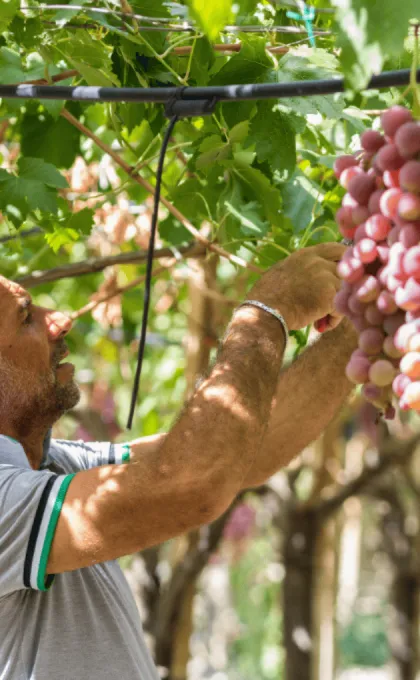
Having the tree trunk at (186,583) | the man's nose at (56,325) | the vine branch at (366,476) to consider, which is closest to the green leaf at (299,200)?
the man's nose at (56,325)

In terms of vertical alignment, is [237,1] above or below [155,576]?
above

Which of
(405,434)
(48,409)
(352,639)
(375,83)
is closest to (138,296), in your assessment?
(48,409)

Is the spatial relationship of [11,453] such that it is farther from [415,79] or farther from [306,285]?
[415,79]

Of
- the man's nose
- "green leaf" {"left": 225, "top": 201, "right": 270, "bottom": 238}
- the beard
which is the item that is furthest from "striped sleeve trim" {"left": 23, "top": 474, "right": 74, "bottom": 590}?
"green leaf" {"left": 225, "top": 201, "right": 270, "bottom": 238}

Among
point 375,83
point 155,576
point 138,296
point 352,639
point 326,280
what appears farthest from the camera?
point 352,639

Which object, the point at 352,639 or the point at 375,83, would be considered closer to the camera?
the point at 375,83

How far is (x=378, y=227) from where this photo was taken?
74 cm

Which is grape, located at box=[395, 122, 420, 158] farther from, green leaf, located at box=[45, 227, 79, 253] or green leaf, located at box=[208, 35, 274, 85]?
green leaf, located at box=[45, 227, 79, 253]

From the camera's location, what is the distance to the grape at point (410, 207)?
69 cm

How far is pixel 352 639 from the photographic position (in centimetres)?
1370

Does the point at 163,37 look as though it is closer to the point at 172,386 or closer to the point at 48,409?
the point at 48,409

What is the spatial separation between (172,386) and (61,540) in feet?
8.90

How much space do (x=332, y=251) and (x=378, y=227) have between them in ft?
1.74

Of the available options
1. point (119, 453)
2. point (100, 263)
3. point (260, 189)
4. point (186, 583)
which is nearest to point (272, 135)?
point (260, 189)
